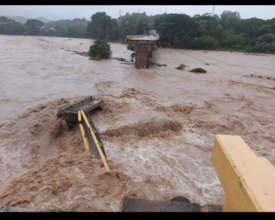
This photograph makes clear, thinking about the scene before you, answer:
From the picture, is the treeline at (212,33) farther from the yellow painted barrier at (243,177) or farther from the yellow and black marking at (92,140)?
the yellow painted barrier at (243,177)

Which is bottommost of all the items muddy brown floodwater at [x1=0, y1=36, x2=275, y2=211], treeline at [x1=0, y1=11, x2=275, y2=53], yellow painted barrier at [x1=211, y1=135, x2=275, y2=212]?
muddy brown floodwater at [x1=0, y1=36, x2=275, y2=211]

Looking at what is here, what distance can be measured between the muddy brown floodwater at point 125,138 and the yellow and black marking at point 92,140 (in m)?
0.18

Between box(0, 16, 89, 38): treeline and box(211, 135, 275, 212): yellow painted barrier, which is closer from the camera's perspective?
box(211, 135, 275, 212): yellow painted barrier

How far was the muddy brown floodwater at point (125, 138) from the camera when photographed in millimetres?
3498

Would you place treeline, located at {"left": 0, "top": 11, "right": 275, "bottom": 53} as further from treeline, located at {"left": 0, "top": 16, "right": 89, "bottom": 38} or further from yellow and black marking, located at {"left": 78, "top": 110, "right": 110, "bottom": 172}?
yellow and black marking, located at {"left": 78, "top": 110, "right": 110, "bottom": 172}

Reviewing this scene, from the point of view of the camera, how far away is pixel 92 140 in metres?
4.70

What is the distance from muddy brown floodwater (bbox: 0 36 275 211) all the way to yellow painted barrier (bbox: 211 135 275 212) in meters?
2.59

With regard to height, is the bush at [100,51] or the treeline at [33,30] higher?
the treeline at [33,30]

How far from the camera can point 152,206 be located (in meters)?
1.83

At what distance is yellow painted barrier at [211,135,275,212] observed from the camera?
69cm

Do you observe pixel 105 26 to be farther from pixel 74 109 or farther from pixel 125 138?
pixel 125 138

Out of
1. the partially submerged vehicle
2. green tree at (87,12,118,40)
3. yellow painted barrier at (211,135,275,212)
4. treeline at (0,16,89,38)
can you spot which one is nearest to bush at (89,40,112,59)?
the partially submerged vehicle

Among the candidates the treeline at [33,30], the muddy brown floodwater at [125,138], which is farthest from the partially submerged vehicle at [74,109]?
the treeline at [33,30]

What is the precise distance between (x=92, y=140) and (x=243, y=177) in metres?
4.20
